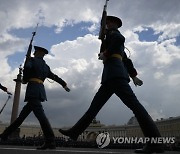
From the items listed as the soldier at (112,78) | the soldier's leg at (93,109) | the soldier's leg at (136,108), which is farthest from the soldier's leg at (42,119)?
the soldier's leg at (136,108)

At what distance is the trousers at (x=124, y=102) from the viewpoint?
17.5ft

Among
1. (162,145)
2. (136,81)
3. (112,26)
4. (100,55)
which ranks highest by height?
(112,26)

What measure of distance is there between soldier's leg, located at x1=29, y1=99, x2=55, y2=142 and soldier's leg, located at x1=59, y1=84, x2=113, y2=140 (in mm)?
1639

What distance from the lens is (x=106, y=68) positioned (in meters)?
6.20

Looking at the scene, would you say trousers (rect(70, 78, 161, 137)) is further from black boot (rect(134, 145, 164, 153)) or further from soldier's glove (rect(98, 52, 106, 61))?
soldier's glove (rect(98, 52, 106, 61))

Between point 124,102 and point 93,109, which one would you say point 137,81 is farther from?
Answer: point 93,109

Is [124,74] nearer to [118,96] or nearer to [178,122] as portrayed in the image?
[118,96]

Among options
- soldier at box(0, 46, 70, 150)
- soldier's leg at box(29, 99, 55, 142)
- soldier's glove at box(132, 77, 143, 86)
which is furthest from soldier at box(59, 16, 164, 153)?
soldier at box(0, 46, 70, 150)

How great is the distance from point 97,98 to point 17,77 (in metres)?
34.2

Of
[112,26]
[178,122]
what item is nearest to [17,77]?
[112,26]

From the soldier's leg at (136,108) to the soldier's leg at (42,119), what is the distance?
248 cm

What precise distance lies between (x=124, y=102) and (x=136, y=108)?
0.97 ft

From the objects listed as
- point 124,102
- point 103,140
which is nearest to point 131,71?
point 124,102

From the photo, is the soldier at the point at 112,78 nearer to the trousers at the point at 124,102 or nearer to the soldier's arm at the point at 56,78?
the trousers at the point at 124,102
